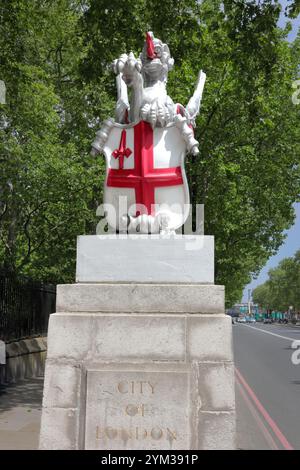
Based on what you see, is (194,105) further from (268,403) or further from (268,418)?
(268,403)

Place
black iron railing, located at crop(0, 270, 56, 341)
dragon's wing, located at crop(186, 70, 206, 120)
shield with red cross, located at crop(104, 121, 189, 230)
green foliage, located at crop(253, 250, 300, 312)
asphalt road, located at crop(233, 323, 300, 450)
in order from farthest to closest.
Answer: green foliage, located at crop(253, 250, 300, 312)
black iron railing, located at crop(0, 270, 56, 341)
asphalt road, located at crop(233, 323, 300, 450)
dragon's wing, located at crop(186, 70, 206, 120)
shield with red cross, located at crop(104, 121, 189, 230)

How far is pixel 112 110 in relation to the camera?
1705 centimetres

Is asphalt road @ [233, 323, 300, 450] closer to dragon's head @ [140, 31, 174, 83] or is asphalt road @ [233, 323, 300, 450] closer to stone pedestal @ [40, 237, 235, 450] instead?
stone pedestal @ [40, 237, 235, 450]

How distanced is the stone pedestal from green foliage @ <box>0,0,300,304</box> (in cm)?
735

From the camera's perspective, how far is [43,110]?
1546 cm

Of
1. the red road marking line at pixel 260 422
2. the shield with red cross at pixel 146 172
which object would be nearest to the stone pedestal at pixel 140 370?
the shield with red cross at pixel 146 172

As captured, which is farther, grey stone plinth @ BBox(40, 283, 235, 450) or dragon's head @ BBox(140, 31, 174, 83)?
dragon's head @ BBox(140, 31, 174, 83)

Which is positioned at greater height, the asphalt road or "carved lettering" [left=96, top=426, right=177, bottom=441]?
"carved lettering" [left=96, top=426, right=177, bottom=441]

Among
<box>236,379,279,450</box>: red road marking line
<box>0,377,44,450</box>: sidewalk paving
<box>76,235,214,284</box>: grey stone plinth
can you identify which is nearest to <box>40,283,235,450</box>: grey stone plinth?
<box>76,235,214,284</box>: grey stone plinth

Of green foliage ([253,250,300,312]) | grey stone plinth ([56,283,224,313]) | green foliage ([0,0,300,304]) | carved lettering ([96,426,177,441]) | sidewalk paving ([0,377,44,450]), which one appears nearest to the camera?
carved lettering ([96,426,177,441])

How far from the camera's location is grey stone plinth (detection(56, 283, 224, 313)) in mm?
4344

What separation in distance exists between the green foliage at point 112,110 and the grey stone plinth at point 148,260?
6.92m

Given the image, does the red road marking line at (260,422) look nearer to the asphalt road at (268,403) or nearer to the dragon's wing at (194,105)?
the asphalt road at (268,403)

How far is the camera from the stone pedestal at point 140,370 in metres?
4.16
